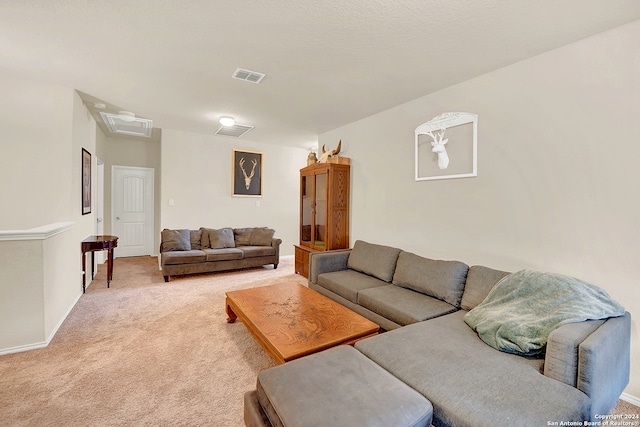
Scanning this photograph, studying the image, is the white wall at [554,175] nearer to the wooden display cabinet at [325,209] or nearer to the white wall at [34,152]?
the wooden display cabinet at [325,209]

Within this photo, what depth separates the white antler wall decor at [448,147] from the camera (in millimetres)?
2723

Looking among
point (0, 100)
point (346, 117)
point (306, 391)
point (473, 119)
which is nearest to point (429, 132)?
point (473, 119)

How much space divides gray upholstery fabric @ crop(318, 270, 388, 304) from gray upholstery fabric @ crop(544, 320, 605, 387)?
1596 millimetres

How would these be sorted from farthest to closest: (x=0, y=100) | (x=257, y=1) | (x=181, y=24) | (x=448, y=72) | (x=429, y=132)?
(x=429, y=132)
(x=0, y=100)
(x=448, y=72)
(x=181, y=24)
(x=257, y=1)

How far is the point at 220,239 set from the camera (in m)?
4.98

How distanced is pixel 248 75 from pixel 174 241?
303 centimetres

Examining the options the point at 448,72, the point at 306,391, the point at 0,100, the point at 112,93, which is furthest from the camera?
the point at 112,93

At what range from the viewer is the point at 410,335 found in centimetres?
183

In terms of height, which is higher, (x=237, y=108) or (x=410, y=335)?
(x=237, y=108)

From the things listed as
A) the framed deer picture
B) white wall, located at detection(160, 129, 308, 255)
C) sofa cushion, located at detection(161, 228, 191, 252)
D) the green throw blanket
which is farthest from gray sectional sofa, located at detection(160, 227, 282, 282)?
the green throw blanket

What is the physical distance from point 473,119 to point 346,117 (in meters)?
1.80

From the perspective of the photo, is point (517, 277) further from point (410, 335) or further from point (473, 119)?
point (473, 119)

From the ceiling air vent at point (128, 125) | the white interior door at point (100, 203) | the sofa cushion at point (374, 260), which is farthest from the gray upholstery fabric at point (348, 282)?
the white interior door at point (100, 203)

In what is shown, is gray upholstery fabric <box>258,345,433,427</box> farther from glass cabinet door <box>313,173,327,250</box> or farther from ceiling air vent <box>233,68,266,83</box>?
glass cabinet door <box>313,173,327,250</box>
